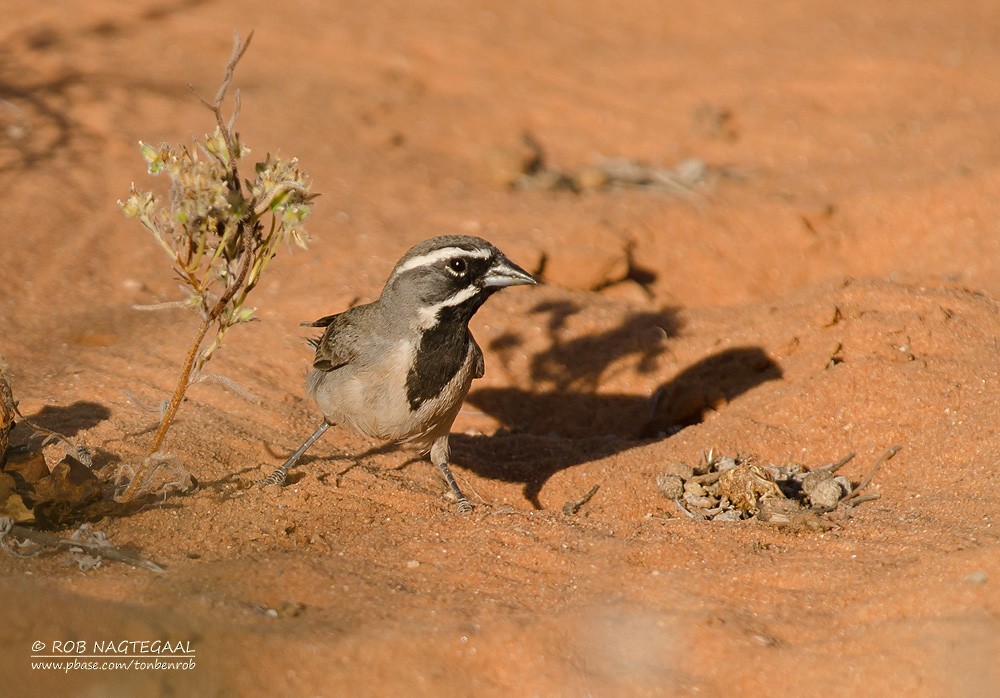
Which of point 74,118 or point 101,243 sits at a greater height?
point 74,118

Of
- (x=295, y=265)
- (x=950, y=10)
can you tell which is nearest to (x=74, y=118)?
(x=295, y=265)

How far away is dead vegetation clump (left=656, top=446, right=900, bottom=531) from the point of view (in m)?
4.97

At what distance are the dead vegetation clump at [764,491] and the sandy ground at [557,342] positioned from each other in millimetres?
102

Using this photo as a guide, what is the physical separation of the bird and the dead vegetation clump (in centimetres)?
117

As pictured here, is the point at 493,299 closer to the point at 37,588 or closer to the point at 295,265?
the point at 295,265

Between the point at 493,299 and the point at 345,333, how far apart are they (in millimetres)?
2262

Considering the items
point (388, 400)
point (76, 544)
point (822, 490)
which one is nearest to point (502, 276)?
point (388, 400)

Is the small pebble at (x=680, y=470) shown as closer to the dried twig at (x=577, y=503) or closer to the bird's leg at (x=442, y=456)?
the dried twig at (x=577, y=503)

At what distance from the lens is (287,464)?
5.15 meters

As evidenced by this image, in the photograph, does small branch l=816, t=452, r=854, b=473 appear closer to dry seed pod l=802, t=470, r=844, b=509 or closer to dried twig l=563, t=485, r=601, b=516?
dry seed pod l=802, t=470, r=844, b=509

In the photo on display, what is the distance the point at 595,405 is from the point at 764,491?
6.70 feet

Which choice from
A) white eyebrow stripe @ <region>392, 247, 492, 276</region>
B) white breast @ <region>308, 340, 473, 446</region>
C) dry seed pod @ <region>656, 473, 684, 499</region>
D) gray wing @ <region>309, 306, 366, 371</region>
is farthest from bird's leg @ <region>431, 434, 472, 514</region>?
dry seed pod @ <region>656, 473, 684, 499</region>

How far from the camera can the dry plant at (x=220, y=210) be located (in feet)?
12.7

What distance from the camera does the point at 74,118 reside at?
873 centimetres
